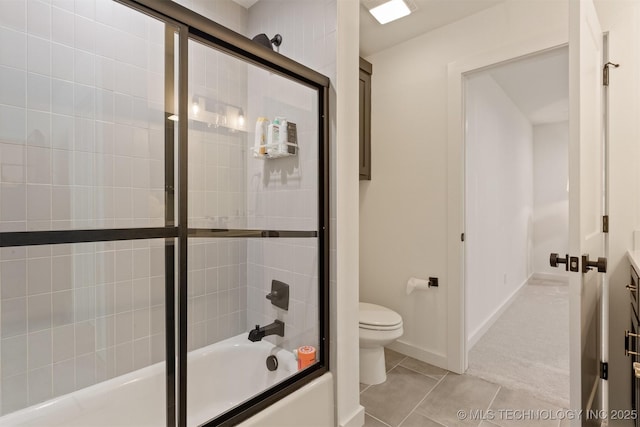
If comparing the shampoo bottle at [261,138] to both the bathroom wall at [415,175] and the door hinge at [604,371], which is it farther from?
the door hinge at [604,371]

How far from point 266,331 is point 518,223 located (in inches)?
169

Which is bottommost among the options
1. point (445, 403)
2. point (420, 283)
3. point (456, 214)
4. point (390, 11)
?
point (445, 403)

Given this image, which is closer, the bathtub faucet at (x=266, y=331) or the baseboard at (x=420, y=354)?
the bathtub faucet at (x=266, y=331)

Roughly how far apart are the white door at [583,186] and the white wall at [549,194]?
4.50 meters

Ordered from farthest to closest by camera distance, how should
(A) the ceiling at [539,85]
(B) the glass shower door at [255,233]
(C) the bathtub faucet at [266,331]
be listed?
1. (A) the ceiling at [539,85]
2. (C) the bathtub faucet at [266,331]
3. (B) the glass shower door at [255,233]

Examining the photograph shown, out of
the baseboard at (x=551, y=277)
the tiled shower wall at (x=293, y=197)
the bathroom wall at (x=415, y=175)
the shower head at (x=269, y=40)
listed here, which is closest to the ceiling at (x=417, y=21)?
the bathroom wall at (x=415, y=175)

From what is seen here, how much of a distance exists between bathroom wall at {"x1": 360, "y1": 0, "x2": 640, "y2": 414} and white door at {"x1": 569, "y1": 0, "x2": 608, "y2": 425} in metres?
0.22

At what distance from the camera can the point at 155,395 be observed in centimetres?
137

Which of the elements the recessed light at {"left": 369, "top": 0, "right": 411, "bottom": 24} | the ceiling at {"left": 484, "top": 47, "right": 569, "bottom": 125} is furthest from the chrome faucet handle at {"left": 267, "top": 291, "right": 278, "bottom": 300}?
the ceiling at {"left": 484, "top": 47, "right": 569, "bottom": 125}

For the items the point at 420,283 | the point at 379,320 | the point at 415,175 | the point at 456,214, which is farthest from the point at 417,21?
the point at 379,320

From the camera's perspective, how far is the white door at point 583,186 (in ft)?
4.34

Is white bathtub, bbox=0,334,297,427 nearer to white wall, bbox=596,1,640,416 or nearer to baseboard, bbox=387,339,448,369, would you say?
baseboard, bbox=387,339,448,369

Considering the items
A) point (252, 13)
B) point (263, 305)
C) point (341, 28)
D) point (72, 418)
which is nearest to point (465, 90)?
point (341, 28)

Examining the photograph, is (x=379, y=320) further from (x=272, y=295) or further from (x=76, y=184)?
(x=76, y=184)
